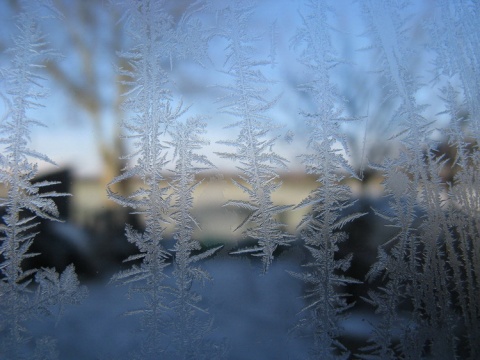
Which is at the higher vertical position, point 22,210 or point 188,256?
point 22,210

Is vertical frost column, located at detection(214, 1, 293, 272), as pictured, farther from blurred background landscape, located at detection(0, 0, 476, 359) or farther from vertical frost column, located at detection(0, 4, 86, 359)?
vertical frost column, located at detection(0, 4, 86, 359)

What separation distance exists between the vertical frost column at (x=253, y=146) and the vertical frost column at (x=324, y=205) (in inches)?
2.9

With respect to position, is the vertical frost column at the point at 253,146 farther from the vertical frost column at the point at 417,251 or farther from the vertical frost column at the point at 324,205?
the vertical frost column at the point at 417,251

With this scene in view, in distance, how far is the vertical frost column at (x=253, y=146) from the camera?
0.76 meters

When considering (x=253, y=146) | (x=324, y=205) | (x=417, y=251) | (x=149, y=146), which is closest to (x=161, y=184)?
(x=149, y=146)

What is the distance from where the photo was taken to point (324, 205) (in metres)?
0.76

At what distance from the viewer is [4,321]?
0.74 m

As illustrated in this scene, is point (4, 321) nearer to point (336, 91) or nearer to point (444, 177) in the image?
point (336, 91)

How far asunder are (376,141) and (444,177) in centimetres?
19

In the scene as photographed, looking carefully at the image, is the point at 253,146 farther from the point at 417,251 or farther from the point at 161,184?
the point at 417,251

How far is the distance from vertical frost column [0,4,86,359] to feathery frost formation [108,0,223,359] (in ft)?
0.51

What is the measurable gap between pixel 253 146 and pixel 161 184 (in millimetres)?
233

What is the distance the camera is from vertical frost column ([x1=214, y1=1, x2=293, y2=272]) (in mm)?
756

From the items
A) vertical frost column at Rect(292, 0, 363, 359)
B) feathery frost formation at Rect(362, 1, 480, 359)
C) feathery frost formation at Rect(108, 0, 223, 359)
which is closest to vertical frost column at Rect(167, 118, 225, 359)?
feathery frost formation at Rect(108, 0, 223, 359)
